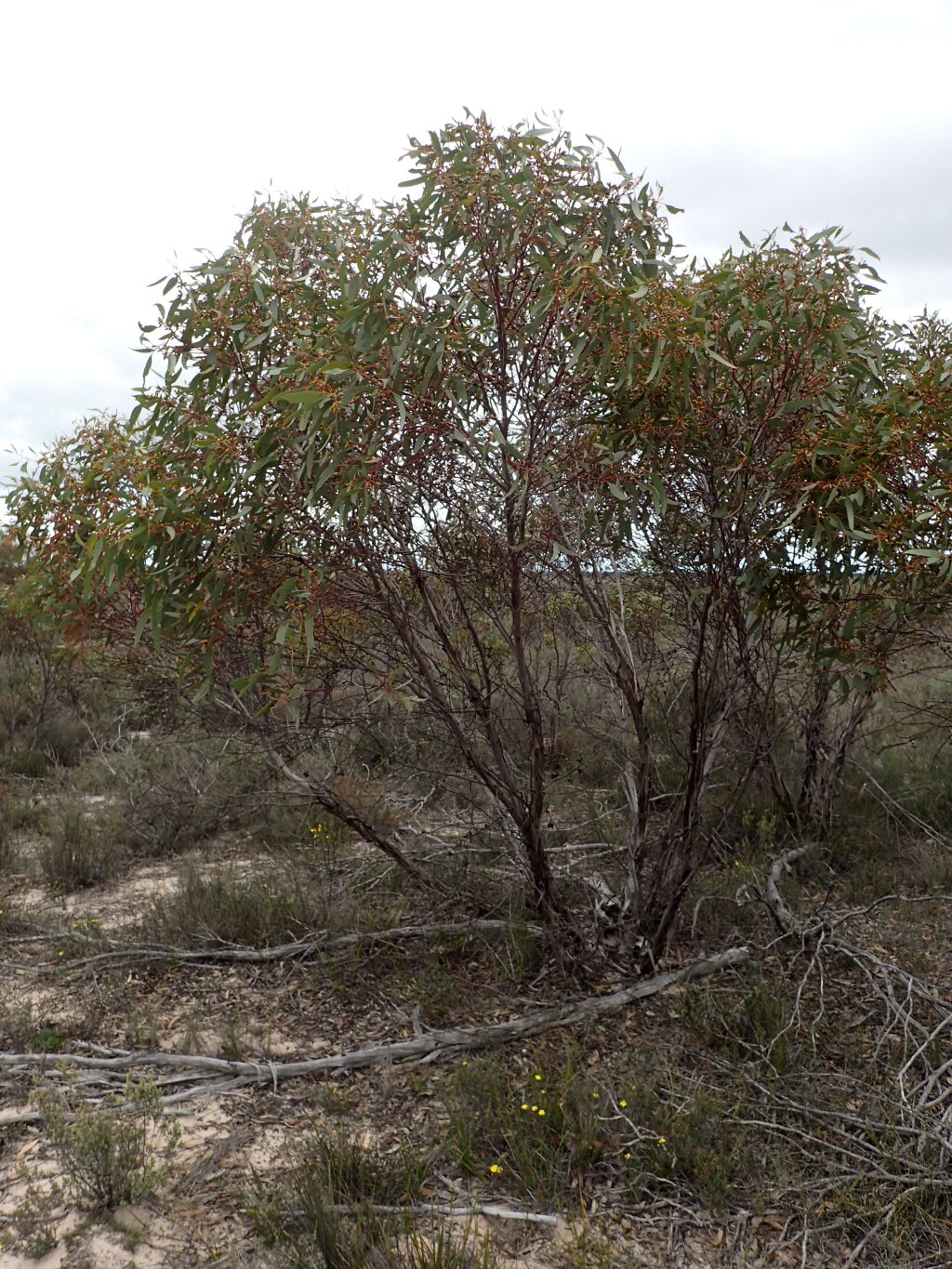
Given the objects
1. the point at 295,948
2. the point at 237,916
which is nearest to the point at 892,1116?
the point at 295,948

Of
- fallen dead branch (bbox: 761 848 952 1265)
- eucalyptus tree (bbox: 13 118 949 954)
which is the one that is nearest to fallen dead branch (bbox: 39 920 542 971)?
eucalyptus tree (bbox: 13 118 949 954)

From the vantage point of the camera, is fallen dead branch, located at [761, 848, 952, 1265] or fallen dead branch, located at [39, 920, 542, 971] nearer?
fallen dead branch, located at [761, 848, 952, 1265]

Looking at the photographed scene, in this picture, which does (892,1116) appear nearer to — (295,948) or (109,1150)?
(109,1150)

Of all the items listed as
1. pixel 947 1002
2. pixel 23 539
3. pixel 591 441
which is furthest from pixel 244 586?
pixel 947 1002

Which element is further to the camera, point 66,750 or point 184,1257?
point 66,750

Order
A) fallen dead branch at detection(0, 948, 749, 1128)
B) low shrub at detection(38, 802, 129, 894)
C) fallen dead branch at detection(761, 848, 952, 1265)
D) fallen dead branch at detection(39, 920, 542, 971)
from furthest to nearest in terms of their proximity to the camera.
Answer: low shrub at detection(38, 802, 129, 894) → fallen dead branch at detection(39, 920, 542, 971) → fallen dead branch at detection(0, 948, 749, 1128) → fallen dead branch at detection(761, 848, 952, 1265)

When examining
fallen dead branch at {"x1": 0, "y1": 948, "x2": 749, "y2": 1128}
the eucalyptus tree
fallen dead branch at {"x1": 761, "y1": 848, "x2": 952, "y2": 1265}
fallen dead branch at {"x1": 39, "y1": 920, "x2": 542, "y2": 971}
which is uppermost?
the eucalyptus tree

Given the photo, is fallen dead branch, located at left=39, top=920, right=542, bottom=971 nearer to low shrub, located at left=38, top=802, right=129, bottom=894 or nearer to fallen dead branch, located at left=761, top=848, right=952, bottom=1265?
low shrub, located at left=38, top=802, right=129, bottom=894

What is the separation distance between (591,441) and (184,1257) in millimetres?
2799

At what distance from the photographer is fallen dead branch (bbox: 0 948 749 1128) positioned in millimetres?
3348

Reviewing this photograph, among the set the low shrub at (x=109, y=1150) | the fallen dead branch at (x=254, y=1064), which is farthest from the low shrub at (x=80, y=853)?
the low shrub at (x=109, y=1150)

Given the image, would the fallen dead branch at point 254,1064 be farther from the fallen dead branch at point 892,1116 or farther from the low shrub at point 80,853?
the low shrub at point 80,853

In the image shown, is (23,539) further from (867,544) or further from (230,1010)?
(867,544)

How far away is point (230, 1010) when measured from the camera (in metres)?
3.97
